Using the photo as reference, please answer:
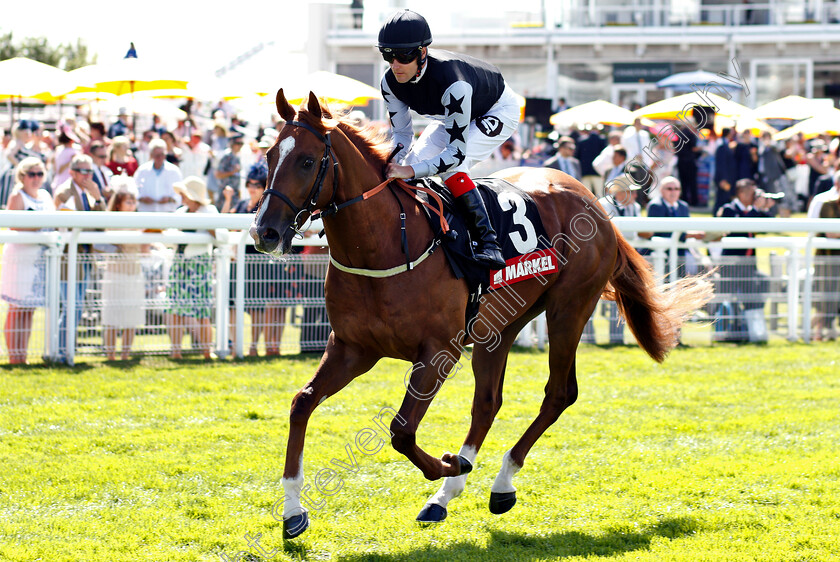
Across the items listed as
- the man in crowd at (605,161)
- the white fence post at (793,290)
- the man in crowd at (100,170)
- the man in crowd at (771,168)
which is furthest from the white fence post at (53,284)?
the man in crowd at (771,168)

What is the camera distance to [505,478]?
14.3ft

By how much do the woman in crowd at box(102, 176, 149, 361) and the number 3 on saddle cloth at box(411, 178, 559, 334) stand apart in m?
3.60

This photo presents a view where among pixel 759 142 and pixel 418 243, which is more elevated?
pixel 759 142

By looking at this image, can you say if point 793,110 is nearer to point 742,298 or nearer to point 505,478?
point 742,298

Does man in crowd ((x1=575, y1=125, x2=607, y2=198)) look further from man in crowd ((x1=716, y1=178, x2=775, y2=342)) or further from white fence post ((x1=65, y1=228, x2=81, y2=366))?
white fence post ((x1=65, y1=228, x2=81, y2=366))

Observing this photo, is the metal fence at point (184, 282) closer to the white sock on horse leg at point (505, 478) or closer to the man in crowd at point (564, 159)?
the white sock on horse leg at point (505, 478)

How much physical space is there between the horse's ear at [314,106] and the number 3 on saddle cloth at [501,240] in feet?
2.46

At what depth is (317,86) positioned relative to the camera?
1241 cm

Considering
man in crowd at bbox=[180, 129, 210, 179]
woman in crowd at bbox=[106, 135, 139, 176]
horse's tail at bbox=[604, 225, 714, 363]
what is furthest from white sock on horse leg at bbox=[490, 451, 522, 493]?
man in crowd at bbox=[180, 129, 210, 179]

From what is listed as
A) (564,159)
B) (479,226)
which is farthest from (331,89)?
(479,226)

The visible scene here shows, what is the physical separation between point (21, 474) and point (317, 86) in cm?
852

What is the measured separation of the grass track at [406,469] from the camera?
12.8ft

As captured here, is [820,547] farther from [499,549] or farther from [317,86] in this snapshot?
[317,86]

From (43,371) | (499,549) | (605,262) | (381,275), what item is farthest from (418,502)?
(43,371)
